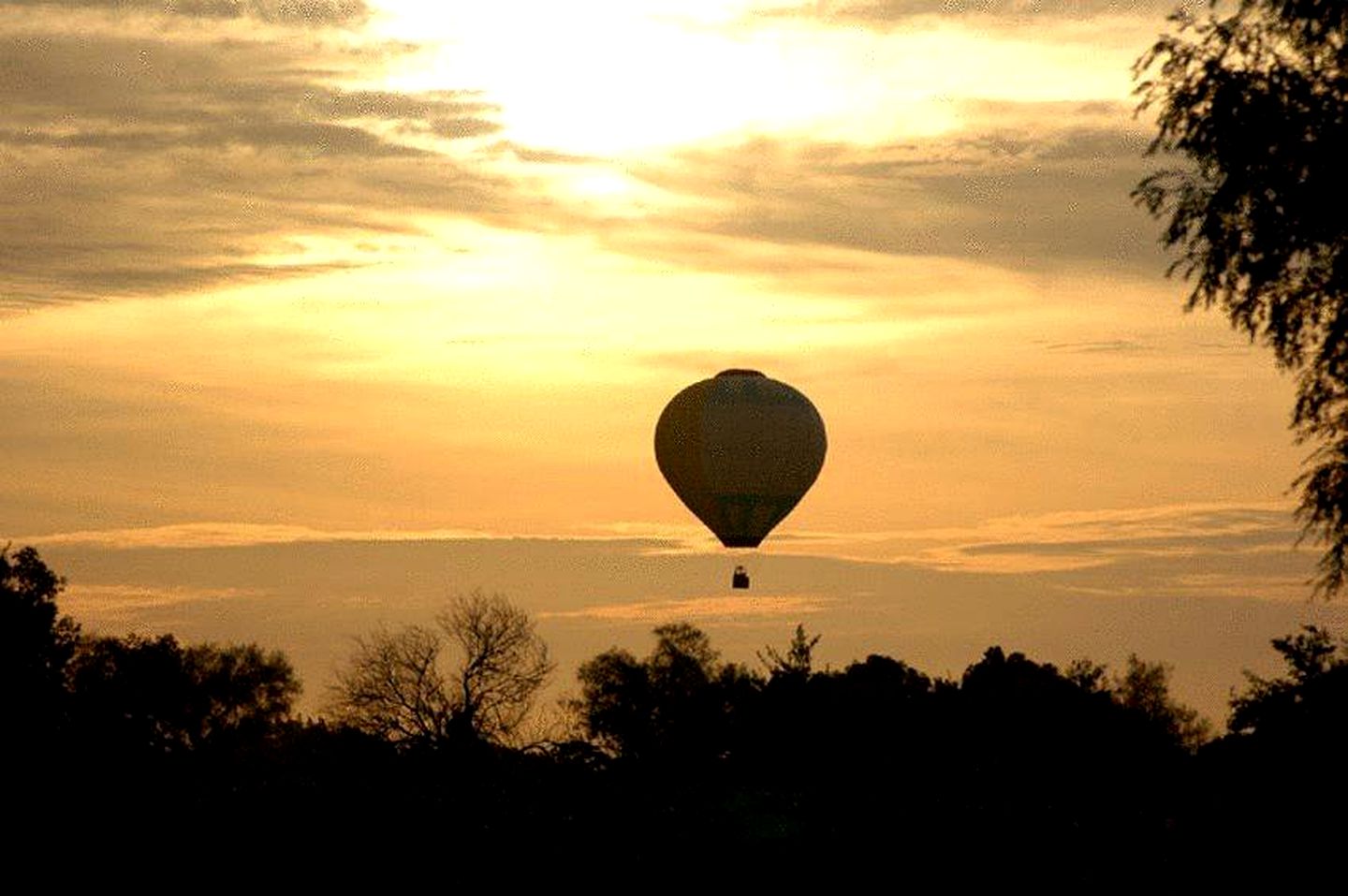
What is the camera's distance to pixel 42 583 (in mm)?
97500

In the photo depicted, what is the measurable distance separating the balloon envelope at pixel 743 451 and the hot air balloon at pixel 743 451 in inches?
1.3

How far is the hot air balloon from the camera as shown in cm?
8450

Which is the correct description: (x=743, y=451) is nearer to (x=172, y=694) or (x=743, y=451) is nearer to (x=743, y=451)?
(x=743, y=451)

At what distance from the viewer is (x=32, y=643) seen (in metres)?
92.5

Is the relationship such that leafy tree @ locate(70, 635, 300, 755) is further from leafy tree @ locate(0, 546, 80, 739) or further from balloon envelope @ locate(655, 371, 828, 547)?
balloon envelope @ locate(655, 371, 828, 547)

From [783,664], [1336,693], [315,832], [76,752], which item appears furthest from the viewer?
[783,664]

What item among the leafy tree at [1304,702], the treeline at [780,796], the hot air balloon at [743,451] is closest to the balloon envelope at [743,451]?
the hot air balloon at [743,451]

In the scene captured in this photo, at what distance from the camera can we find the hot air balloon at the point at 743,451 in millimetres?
84500

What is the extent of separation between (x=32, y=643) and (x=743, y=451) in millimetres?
28384

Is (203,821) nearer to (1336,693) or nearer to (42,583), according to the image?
(1336,693)

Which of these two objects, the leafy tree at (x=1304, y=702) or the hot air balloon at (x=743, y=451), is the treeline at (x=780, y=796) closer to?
the leafy tree at (x=1304, y=702)

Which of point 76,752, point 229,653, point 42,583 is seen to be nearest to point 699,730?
point 76,752

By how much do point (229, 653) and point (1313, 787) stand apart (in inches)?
5515

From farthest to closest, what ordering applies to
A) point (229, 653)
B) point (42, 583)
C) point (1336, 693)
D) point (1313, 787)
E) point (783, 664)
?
point (229, 653), point (42, 583), point (783, 664), point (1336, 693), point (1313, 787)
